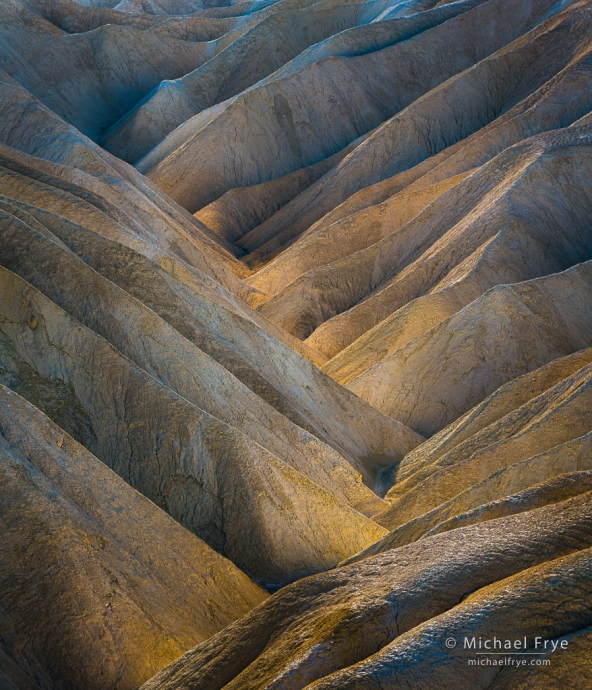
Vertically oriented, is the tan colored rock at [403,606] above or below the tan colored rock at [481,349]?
below

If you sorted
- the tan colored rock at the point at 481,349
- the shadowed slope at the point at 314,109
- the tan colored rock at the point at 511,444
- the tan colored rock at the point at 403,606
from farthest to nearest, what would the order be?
the shadowed slope at the point at 314,109
the tan colored rock at the point at 481,349
the tan colored rock at the point at 511,444
the tan colored rock at the point at 403,606

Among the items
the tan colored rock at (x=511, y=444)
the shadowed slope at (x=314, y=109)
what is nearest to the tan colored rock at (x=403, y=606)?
the tan colored rock at (x=511, y=444)

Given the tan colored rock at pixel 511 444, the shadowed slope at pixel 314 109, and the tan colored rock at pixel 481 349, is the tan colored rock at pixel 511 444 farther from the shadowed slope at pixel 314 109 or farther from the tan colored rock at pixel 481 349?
the shadowed slope at pixel 314 109

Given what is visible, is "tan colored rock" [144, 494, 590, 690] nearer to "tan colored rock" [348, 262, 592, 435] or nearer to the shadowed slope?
"tan colored rock" [348, 262, 592, 435]

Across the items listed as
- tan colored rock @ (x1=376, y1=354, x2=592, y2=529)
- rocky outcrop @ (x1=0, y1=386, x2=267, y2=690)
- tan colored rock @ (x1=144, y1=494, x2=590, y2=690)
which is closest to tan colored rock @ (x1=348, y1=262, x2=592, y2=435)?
tan colored rock @ (x1=376, y1=354, x2=592, y2=529)

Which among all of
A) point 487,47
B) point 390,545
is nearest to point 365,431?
point 390,545

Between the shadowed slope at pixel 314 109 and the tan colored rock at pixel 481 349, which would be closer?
the tan colored rock at pixel 481 349

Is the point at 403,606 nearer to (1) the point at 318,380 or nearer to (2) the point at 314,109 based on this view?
(1) the point at 318,380

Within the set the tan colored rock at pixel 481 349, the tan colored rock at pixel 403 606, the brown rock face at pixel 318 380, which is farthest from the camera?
the tan colored rock at pixel 481 349

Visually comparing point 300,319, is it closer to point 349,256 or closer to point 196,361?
point 349,256

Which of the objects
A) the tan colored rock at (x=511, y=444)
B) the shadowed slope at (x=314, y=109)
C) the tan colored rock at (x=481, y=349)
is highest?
the shadowed slope at (x=314, y=109)
